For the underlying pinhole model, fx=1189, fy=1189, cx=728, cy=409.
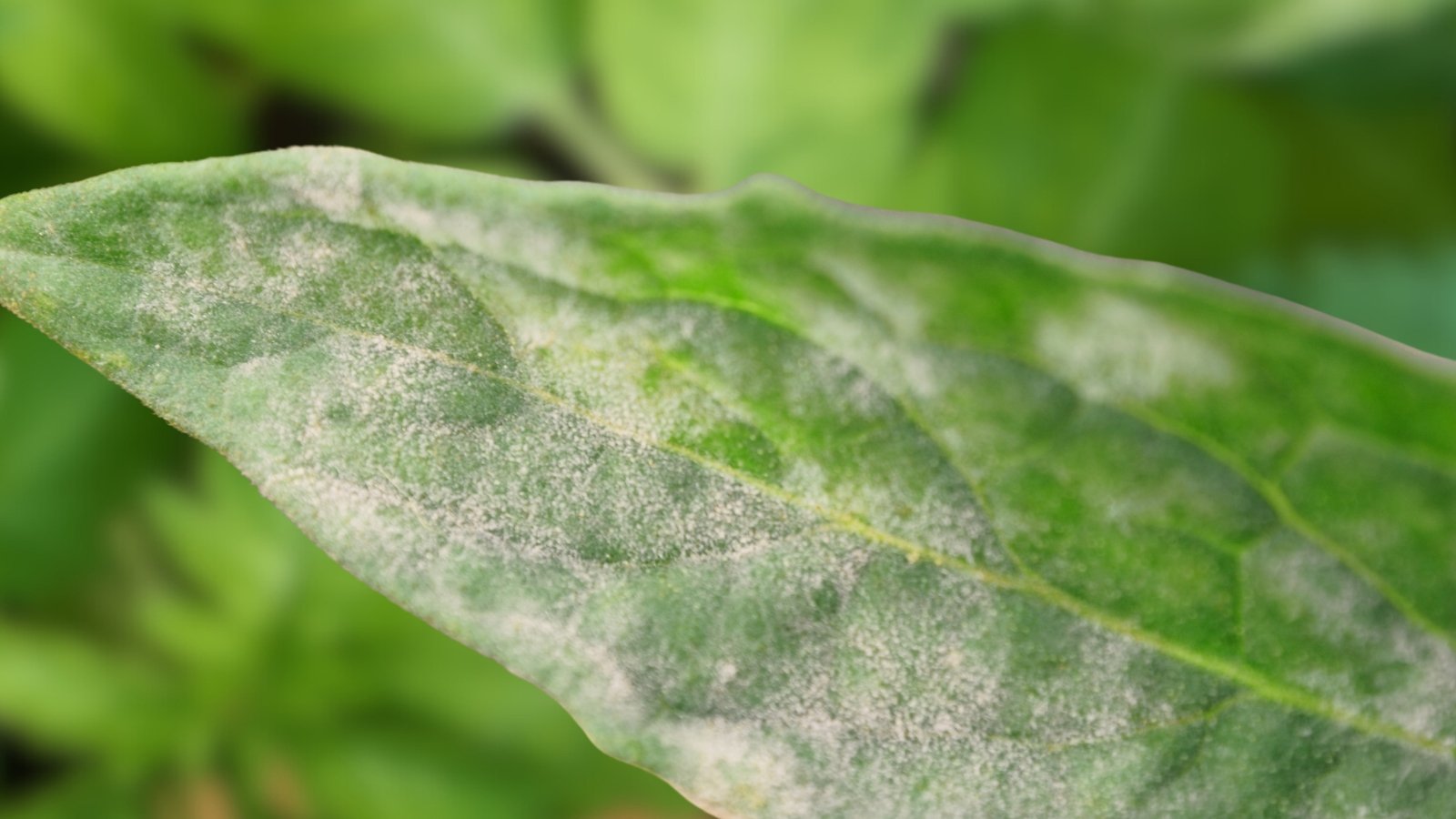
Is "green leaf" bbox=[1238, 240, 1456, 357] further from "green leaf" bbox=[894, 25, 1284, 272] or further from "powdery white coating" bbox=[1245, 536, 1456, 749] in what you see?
"powdery white coating" bbox=[1245, 536, 1456, 749]

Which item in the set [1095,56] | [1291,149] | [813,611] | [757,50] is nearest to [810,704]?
[813,611]

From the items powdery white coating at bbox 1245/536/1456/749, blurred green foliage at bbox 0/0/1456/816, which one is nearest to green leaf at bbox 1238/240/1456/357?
blurred green foliage at bbox 0/0/1456/816

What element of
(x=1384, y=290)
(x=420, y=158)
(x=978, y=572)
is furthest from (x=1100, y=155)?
(x=978, y=572)

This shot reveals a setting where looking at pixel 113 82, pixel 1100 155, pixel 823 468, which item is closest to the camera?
pixel 823 468

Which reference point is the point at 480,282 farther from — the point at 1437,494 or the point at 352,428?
the point at 1437,494

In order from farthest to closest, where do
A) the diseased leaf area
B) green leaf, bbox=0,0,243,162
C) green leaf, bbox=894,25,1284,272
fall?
green leaf, bbox=894,25,1284,272 → green leaf, bbox=0,0,243,162 → the diseased leaf area

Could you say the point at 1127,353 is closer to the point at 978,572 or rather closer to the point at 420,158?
the point at 978,572

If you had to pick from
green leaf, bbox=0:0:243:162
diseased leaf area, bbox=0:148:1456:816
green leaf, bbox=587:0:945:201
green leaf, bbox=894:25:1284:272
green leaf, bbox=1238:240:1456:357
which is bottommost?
diseased leaf area, bbox=0:148:1456:816

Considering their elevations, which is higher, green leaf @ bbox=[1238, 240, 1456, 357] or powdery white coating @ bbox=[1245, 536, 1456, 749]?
green leaf @ bbox=[1238, 240, 1456, 357]

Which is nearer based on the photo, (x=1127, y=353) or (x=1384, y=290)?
(x=1127, y=353)
